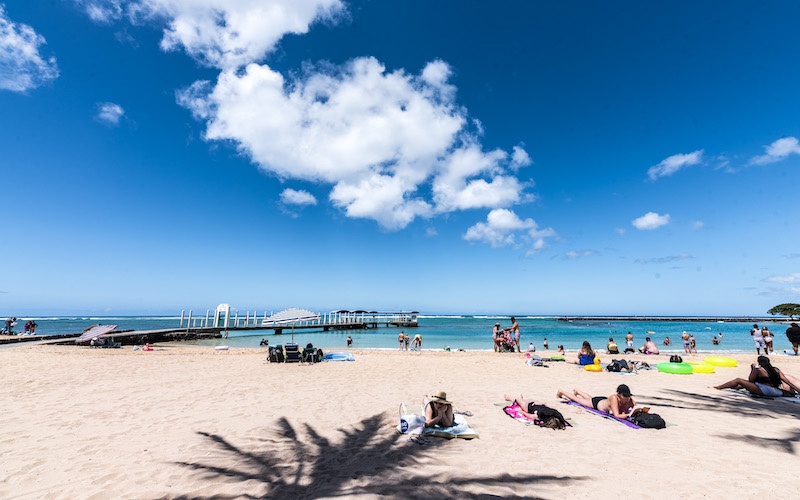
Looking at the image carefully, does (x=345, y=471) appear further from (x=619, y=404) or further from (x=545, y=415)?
(x=619, y=404)

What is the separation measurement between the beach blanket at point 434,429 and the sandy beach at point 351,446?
0.39ft

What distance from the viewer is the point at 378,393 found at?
952cm

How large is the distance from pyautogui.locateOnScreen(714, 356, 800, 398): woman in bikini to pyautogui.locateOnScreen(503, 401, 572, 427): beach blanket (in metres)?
6.29

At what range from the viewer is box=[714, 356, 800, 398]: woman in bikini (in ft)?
29.4

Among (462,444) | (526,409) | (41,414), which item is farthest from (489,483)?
(41,414)

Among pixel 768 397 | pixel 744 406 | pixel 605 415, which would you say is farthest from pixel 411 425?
pixel 768 397

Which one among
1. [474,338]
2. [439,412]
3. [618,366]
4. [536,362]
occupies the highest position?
[439,412]

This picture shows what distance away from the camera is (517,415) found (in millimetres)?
7145

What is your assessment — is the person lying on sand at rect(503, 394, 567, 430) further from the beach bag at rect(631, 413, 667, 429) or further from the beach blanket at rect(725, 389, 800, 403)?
the beach blanket at rect(725, 389, 800, 403)

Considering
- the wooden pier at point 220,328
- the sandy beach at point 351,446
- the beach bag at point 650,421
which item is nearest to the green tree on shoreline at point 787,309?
the wooden pier at point 220,328

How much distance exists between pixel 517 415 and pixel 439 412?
6.04 feet

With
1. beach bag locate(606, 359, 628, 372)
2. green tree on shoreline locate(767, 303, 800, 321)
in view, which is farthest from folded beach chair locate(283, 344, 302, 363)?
green tree on shoreline locate(767, 303, 800, 321)

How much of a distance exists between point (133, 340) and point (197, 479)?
104 feet

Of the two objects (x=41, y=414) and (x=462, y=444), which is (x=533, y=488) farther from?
(x=41, y=414)
